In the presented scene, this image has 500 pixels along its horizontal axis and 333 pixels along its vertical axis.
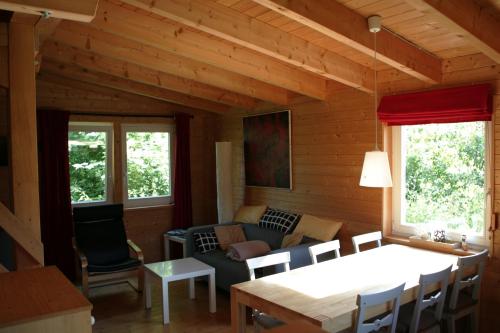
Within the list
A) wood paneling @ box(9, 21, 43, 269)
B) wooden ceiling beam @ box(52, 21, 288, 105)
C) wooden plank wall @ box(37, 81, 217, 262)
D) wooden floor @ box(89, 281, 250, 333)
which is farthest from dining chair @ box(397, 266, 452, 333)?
wooden plank wall @ box(37, 81, 217, 262)

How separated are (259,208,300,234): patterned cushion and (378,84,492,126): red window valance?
1581mm

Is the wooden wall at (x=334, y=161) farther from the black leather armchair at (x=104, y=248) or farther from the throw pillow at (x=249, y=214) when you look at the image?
the black leather armchair at (x=104, y=248)

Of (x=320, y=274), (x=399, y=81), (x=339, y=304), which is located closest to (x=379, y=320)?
(x=339, y=304)

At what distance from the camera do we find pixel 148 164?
6.45 meters

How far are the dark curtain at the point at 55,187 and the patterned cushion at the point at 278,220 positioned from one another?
244cm

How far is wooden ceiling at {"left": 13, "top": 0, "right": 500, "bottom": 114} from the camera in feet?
9.16

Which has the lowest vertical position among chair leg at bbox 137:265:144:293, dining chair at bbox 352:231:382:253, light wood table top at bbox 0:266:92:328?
chair leg at bbox 137:265:144:293

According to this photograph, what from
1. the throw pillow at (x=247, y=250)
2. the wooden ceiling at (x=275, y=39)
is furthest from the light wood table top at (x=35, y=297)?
the throw pillow at (x=247, y=250)

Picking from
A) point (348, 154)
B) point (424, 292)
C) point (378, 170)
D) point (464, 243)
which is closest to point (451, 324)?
point (424, 292)

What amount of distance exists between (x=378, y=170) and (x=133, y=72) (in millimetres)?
2926

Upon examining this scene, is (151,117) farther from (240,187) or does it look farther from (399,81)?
(399,81)

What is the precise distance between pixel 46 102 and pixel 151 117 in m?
1.37

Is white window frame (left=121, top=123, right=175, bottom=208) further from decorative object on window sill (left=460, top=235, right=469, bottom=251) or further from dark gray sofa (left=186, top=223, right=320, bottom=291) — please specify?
decorative object on window sill (left=460, top=235, right=469, bottom=251)

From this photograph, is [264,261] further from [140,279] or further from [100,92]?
[100,92]
